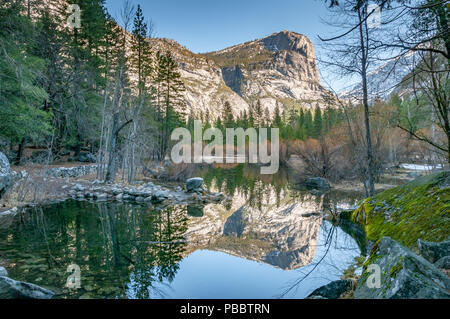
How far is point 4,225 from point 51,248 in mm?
2339

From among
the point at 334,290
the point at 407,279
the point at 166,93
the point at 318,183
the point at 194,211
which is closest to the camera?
the point at 407,279

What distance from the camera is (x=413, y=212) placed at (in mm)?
3826

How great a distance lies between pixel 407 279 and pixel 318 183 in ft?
41.0

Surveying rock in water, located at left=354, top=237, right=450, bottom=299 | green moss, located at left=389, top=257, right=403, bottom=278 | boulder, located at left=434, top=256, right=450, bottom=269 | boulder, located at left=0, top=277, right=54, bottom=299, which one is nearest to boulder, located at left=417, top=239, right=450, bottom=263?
boulder, located at left=434, top=256, right=450, bottom=269

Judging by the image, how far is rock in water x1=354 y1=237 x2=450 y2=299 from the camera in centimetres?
177

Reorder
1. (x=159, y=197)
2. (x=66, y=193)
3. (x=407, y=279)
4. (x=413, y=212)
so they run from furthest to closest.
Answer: (x=66, y=193) → (x=159, y=197) → (x=413, y=212) → (x=407, y=279)

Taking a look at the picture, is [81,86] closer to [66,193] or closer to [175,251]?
[66,193]

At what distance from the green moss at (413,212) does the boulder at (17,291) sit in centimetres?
477

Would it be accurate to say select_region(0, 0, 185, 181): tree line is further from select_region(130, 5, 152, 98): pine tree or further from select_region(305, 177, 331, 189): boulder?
select_region(305, 177, 331, 189): boulder

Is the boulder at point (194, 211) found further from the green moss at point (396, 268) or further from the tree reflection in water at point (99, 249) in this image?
the green moss at point (396, 268)

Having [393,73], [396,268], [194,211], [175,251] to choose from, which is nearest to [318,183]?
[194,211]
